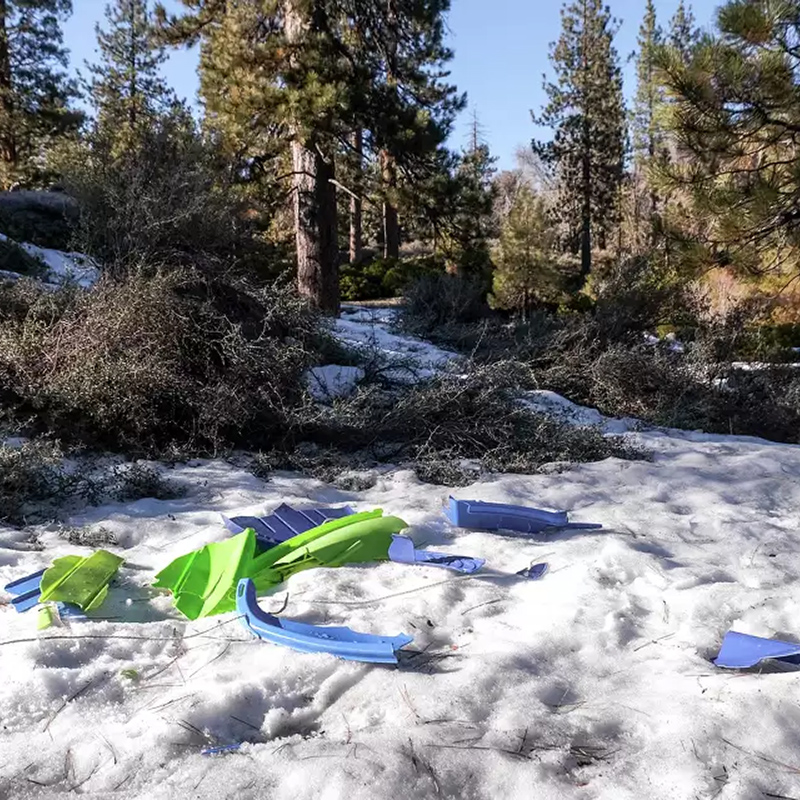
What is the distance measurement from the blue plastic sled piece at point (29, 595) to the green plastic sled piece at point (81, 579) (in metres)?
0.03

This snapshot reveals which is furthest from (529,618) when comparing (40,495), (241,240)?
(241,240)

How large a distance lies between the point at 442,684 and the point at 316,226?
915cm

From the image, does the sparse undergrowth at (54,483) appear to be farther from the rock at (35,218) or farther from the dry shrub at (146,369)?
the rock at (35,218)

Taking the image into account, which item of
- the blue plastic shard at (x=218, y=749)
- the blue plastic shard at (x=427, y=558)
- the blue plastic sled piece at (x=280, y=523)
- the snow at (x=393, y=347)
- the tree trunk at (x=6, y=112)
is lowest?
the blue plastic shard at (x=218, y=749)

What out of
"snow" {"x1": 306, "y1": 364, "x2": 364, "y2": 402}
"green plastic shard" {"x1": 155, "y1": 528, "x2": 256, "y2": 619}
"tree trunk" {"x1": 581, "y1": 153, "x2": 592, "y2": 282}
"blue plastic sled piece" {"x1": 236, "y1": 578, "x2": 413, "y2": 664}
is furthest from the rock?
"tree trunk" {"x1": 581, "y1": 153, "x2": 592, "y2": 282}

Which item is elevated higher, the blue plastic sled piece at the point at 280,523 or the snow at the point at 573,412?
the snow at the point at 573,412

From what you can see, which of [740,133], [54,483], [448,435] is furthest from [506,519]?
[740,133]

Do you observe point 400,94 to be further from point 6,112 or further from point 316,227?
point 6,112

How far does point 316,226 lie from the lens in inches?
411

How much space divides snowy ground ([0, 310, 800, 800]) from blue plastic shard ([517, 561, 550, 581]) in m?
0.05

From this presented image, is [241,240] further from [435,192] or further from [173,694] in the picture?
[173,694]

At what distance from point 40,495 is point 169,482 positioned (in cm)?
65

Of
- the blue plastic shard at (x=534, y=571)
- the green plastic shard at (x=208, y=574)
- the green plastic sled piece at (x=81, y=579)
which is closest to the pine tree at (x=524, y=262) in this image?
the blue plastic shard at (x=534, y=571)

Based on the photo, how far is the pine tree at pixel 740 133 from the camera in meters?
6.72
